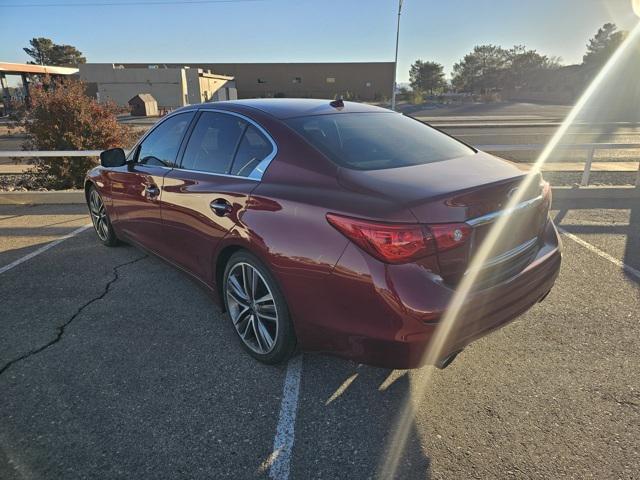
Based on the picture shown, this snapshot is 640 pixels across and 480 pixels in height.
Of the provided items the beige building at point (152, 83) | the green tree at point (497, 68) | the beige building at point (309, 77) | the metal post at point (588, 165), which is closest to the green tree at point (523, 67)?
the green tree at point (497, 68)

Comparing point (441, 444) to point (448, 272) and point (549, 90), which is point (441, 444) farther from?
point (549, 90)

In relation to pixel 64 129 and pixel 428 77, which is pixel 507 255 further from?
pixel 428 77

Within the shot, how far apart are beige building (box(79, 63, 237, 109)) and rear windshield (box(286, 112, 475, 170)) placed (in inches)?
2042

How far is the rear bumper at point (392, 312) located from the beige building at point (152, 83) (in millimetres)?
53049

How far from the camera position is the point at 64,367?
3023mm

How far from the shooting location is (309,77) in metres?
68.0

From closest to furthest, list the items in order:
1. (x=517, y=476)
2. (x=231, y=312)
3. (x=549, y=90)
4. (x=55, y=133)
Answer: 1. (x=517, y=476)
2. (x=231, y=312)
3. (x=55, y=133)
4. (x=549, y=90)

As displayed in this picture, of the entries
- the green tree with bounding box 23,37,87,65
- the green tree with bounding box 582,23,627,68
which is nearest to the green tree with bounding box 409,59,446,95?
the green tree with bounding box 582,23,627,68

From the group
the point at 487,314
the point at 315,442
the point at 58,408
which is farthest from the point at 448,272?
the point at 58,408

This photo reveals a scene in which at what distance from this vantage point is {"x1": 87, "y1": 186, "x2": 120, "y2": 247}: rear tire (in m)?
5.09

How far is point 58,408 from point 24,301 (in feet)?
5.97

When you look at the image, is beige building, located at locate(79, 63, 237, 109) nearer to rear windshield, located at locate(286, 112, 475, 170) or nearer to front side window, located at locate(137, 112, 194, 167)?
front side window, located at locate(137, 112, 194, 167)

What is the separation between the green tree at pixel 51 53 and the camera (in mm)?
A: 89562

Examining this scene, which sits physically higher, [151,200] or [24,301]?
[151,200]
